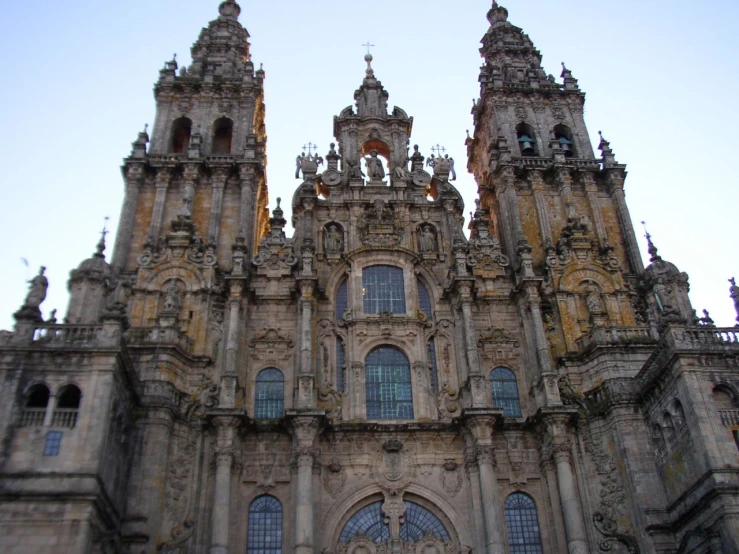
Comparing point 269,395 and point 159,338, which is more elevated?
point 159,338

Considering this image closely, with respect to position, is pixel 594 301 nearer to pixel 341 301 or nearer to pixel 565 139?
pixel 341 301

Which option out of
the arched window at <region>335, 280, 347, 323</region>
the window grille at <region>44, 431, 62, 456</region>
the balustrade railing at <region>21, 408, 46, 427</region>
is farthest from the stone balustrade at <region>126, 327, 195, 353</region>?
the window grille at <region>44, 431, 62, 456</region>

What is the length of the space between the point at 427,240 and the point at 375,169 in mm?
3832

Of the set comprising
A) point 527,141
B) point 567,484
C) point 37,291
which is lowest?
point 567,484

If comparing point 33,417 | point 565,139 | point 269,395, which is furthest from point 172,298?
point 565,139

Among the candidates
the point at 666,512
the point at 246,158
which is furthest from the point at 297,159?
the point at 666,512

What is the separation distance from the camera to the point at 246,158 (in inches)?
1209

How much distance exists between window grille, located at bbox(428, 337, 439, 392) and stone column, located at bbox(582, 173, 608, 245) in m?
7.94

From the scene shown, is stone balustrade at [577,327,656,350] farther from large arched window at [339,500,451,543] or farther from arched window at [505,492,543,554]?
large arched window at [339,500,451,543]

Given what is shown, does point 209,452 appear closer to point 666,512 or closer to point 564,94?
point 666,512

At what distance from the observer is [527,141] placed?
33.9m

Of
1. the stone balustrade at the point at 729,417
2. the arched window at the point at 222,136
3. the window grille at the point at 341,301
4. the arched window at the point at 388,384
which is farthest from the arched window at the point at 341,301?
the stone balustrade at the point at 729,417

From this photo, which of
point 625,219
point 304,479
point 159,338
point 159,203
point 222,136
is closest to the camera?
point 304,479

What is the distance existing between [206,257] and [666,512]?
16995 mm
